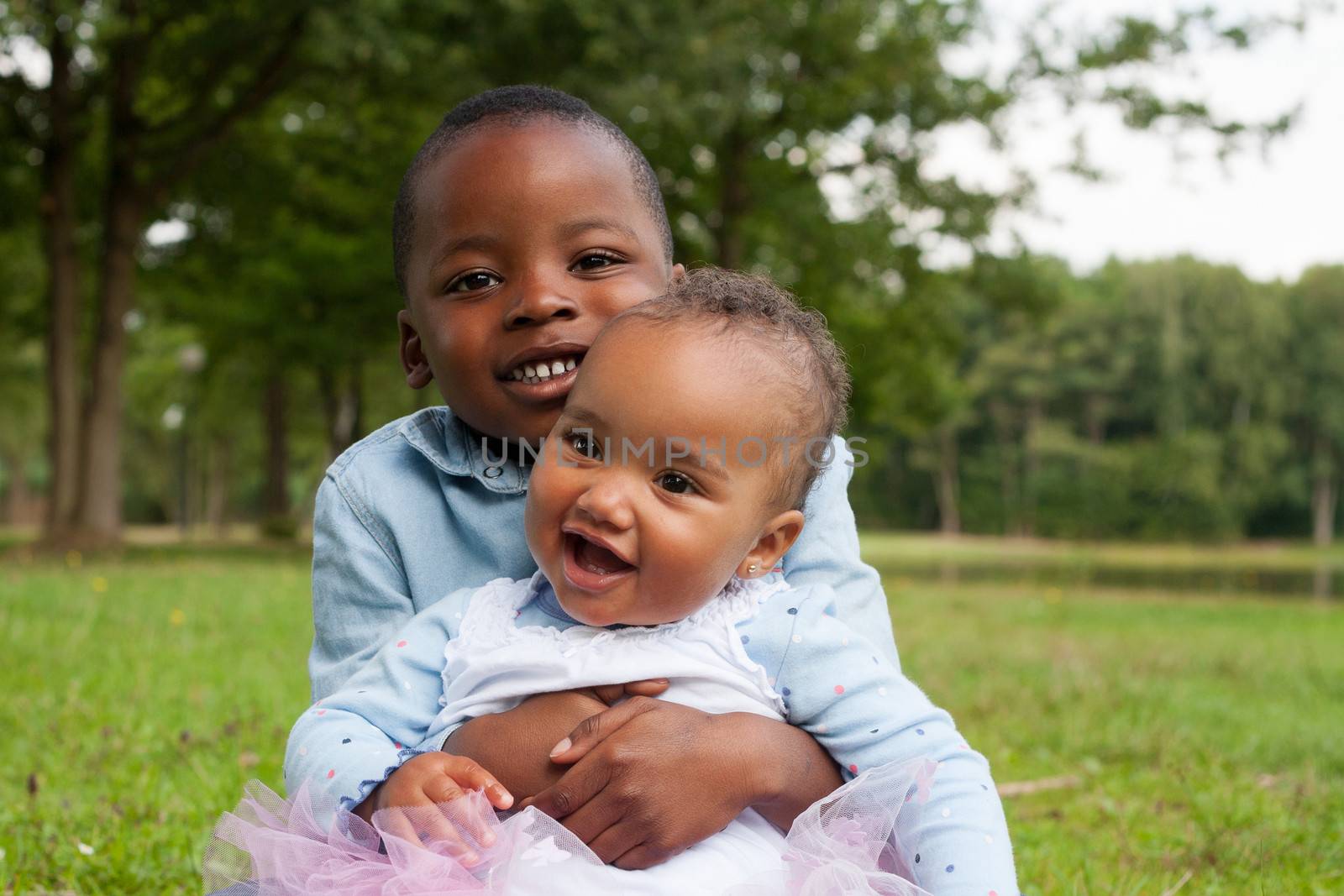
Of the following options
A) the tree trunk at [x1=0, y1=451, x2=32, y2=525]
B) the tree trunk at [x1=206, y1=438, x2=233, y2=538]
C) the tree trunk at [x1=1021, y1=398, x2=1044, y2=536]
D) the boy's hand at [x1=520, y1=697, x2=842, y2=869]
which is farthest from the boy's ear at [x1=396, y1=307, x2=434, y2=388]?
the tree trunk at [x1=1021, y1=398, x2=1044, y2=536]

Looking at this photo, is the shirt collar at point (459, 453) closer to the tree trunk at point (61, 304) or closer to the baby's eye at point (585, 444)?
the baby's eye at point (585, 444)

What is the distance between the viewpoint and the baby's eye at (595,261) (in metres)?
2.00

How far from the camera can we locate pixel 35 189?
50.7 ft

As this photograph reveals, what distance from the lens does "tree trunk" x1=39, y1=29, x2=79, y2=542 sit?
43.2ft

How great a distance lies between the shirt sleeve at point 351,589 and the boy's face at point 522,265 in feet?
0.89

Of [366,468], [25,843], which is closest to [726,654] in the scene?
[366,468]

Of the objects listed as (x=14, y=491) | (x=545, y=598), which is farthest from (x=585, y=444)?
(x=14, y=491)

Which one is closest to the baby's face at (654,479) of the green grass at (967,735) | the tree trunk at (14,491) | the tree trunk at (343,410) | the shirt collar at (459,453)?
the shirt collar at (459,453)

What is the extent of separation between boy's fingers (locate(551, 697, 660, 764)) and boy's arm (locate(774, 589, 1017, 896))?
0.22 metres

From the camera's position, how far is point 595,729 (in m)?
1.63

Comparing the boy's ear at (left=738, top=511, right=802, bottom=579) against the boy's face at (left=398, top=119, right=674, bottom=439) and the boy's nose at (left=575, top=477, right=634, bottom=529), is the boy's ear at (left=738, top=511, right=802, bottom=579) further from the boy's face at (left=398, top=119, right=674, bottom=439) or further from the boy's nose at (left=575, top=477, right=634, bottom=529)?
the boy's face at (left=398, top=119, right=674, bottom=439)

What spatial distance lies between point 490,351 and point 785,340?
1.76 ft

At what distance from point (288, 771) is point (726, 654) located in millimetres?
689

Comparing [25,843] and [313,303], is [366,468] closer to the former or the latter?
[25,843]
